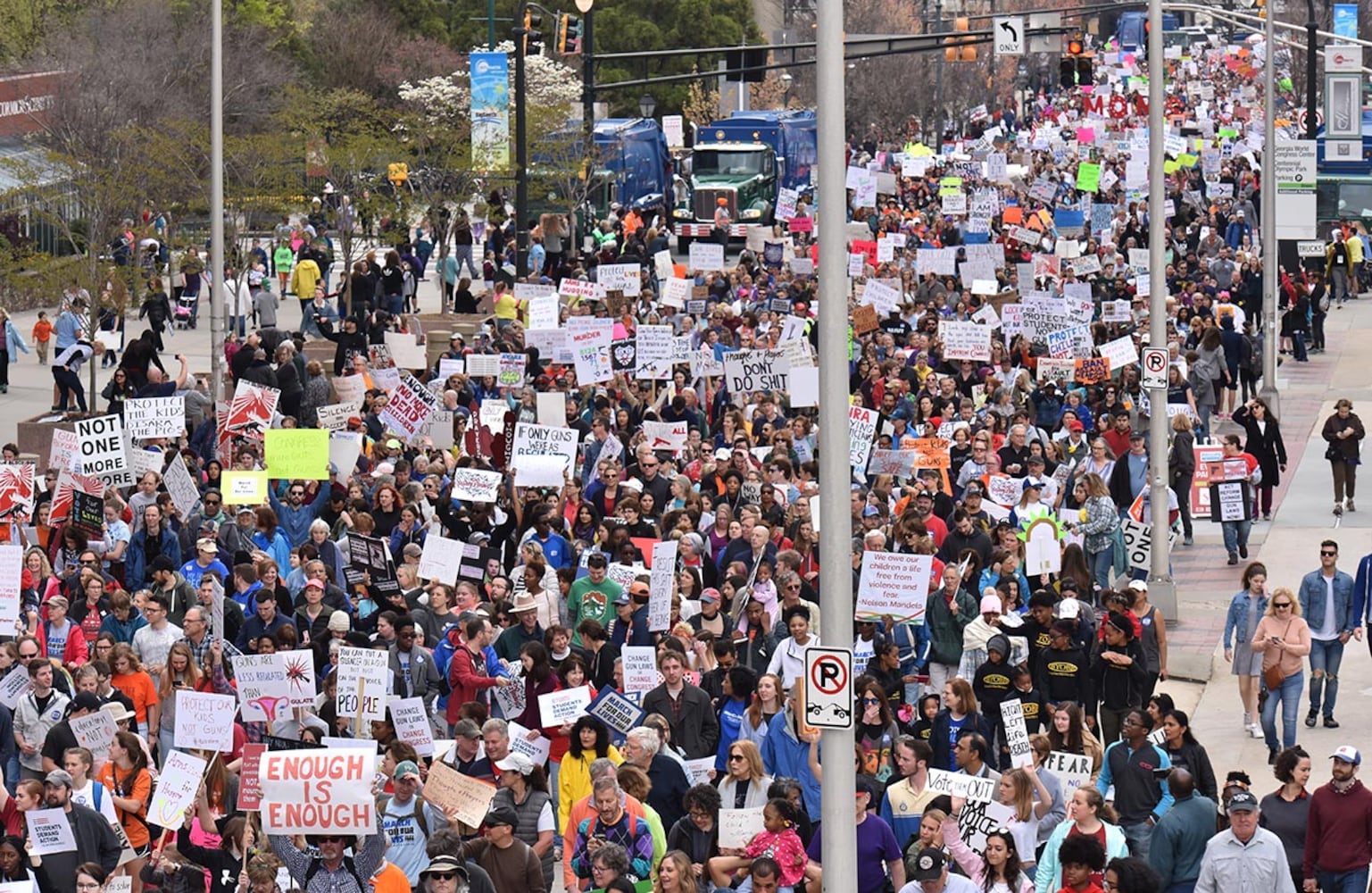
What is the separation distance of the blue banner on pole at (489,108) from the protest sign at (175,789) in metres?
33.5

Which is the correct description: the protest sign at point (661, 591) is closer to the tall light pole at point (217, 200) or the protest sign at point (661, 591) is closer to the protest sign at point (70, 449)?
the protest sign at point (70, 449)

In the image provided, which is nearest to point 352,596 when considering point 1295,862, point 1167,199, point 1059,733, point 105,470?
point 105,470

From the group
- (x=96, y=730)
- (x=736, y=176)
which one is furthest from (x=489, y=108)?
(x=96, y=730)

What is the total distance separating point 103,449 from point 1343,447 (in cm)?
1315

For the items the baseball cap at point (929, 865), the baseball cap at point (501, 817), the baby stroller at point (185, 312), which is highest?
the baby stroller at point (185, 312)

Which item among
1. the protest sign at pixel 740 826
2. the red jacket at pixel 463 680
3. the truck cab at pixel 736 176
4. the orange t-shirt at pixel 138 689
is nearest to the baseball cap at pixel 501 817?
the protest sign at pixel 740 826

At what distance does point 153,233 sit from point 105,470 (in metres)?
21.8

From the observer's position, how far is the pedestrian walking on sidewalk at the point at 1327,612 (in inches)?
711

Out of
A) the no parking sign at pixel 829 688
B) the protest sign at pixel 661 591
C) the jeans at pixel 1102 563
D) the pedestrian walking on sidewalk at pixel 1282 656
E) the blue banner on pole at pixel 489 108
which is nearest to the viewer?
the no parking sign at pixel 829 688

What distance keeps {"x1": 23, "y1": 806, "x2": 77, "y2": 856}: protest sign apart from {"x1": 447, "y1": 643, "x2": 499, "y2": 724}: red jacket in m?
3.23

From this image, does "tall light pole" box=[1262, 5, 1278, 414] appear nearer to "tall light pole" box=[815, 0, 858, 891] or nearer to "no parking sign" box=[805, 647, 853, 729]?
"tall light pole" box=[815, 0, 858, 891]

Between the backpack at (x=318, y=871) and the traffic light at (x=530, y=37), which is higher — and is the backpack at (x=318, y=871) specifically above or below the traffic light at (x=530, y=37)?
below

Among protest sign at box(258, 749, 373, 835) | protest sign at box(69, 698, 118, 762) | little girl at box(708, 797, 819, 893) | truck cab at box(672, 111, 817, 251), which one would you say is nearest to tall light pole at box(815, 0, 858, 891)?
little girl at box(708, 797, 819, 893)

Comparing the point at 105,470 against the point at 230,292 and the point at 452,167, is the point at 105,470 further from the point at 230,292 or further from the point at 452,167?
the point at 452,167
